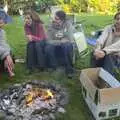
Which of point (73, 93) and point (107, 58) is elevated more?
Answer: point (107, 58)

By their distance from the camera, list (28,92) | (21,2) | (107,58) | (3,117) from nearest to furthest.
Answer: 1. (3,117)
2. (28,92)
3. (107,58)
4. (21,2)

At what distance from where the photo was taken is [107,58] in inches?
174

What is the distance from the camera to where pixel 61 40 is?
17.3ft

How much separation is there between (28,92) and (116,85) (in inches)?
40.2

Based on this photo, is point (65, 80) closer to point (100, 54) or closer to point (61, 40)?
point (61, 40)

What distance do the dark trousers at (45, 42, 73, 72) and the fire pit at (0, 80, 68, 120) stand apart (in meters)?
0.75

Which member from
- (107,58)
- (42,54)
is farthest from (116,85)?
(42,54)

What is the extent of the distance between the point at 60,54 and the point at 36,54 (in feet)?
1.18

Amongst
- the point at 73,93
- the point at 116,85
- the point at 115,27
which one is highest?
the point at 115,27

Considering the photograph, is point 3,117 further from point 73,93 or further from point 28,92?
point 73,93

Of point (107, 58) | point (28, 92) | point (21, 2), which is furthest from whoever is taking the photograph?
point (21, 2)

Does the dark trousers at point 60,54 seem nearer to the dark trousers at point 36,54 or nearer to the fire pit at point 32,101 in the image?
the dark trousers at point 36,54

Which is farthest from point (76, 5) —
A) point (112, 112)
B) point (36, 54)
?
point (112, 112)

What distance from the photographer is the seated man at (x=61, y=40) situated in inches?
201
